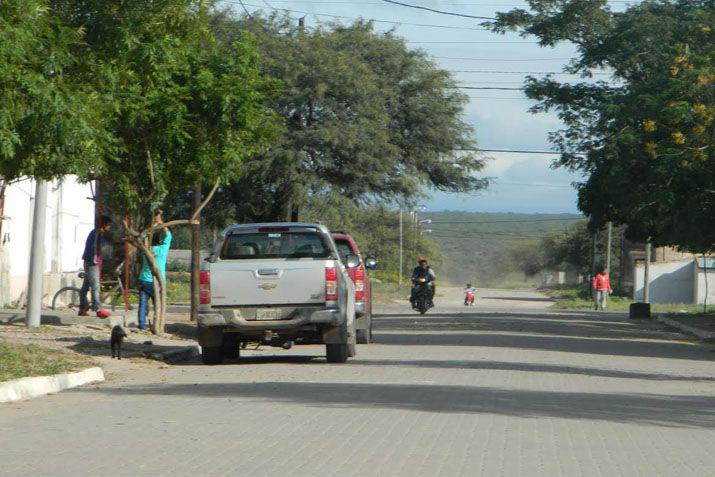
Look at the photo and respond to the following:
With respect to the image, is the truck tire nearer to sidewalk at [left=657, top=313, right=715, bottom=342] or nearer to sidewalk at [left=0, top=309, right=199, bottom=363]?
sidewalk at [left=0, top=309, right=199, bottom=363]

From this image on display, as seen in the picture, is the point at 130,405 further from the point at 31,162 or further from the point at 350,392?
the point at 31,162

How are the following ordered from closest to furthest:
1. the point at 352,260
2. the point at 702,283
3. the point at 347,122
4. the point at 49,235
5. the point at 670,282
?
the point at 352,260, the point at 49,235, the point at 347,122, the point at 702,283, the point at 670,282

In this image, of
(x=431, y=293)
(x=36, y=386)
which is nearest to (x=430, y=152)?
(x=431, y=293)

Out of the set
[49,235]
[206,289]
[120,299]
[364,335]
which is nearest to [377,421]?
[206,289]

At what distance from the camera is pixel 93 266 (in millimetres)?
24328

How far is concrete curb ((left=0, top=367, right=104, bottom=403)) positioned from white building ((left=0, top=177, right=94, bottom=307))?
35.5 feet

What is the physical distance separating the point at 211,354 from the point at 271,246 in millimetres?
1793

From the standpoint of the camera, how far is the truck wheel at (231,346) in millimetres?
18375

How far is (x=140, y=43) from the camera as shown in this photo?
16312mm

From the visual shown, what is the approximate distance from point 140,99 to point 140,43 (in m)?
3.47

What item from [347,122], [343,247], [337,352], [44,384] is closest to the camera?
[44,384]

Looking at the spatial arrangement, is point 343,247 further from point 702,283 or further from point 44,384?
point 702,283

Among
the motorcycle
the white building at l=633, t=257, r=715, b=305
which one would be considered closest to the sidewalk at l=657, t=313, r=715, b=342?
the motorcycle

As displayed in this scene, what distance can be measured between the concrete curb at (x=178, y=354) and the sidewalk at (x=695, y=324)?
14.0 m
